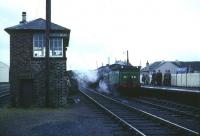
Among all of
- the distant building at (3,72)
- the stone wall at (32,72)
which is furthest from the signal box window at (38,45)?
the distant building at (3,72)

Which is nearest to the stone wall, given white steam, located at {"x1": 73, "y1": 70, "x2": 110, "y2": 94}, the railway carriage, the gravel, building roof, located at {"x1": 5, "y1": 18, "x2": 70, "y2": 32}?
building roof, located at {"x1": 5, "y1": 18, "x2": 70, "y2": 32}

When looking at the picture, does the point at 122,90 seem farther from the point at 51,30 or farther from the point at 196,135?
the point at 196,135

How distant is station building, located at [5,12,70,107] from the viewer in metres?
22.2

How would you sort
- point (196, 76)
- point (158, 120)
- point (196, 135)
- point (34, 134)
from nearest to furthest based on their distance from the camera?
point (196, 135) < point (34, 134) < point (158, 120) < point (196, 76)

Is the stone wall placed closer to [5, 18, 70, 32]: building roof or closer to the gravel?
[5, 18, 70, 32]: building roof

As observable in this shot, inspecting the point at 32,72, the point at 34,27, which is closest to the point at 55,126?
the point at 32,72

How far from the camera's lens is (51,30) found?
73.9ft

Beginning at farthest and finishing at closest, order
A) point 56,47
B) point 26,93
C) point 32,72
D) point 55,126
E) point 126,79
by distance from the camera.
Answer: point 126,79, point 56,47, point 26,93, point 32,72, point 55,126

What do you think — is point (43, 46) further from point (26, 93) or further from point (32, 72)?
point (26, 93)

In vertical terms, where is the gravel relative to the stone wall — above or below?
below

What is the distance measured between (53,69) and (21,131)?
993cm

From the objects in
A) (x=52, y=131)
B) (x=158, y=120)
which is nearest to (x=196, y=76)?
(x=158, y=120)

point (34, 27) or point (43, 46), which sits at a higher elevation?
point (34, 27)

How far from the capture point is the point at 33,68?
879 inches
